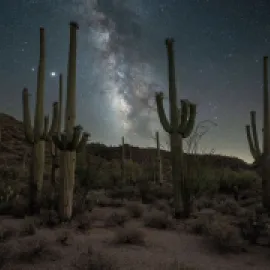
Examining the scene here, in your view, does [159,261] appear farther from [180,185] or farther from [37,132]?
[37,132]

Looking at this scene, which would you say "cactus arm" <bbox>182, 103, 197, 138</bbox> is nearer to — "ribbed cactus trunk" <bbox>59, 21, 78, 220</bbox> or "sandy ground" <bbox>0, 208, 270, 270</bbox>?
"sandy ground" <bbox>0, 208, 270, 270</bbox>

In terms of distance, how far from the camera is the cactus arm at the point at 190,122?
10.2 m

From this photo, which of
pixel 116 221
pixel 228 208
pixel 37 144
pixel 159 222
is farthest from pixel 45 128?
pixel 228 208

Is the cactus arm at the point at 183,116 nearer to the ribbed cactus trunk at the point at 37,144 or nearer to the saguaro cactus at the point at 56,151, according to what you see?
the ribbed cactus trunk at the point at 37,144

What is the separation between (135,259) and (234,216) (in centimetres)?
563

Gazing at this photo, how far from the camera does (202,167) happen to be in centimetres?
1159

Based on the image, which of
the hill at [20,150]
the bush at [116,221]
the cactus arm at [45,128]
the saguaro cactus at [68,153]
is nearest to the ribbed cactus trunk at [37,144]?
the cactus arm at [45,128]

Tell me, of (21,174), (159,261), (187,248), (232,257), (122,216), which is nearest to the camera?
(159,261)

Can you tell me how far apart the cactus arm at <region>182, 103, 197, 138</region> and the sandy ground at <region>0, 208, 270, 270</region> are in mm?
3374

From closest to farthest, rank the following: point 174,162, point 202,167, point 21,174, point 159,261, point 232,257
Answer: point 159,261 → point 232,257 → point 174,162 → point 202,167 → point 21,174

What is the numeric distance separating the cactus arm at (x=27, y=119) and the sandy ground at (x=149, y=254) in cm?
346

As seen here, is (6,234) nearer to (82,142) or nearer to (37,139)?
(82,142)

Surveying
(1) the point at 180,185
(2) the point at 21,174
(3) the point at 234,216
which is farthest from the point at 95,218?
(2) the point at 21,174

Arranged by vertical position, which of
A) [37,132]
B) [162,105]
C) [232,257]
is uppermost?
[162,105]
